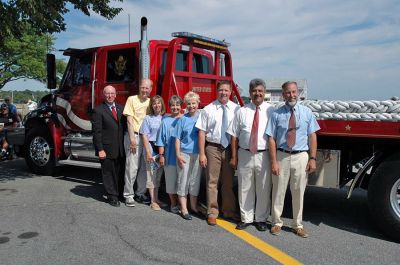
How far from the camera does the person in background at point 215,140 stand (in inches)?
183

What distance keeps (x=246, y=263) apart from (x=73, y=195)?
3.43 metres

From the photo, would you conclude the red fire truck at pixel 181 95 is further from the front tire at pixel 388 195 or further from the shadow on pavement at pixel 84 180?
the shadow on pavement at pixel 84 180

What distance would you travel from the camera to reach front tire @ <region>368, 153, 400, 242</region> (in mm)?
4125

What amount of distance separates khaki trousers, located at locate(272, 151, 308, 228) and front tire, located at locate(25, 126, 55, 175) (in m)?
4.54


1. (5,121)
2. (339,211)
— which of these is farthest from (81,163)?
(5,121)

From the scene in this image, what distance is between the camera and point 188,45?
6.13 m

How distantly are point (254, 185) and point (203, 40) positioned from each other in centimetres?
→ 269

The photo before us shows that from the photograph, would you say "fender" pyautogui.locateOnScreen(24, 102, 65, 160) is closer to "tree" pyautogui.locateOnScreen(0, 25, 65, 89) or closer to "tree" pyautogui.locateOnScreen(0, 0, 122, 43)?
"tree" pyautogui.locateOnScreen(0, 0, 122, 43)

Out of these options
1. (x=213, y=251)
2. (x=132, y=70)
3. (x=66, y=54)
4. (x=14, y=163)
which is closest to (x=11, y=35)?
(x=66, y=54)

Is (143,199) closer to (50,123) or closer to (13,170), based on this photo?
(50,123)

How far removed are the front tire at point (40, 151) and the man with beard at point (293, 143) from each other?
15.0 feet

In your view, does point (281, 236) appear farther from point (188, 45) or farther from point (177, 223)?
point (188, 45)

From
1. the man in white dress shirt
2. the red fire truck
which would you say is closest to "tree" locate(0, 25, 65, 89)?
the red fire truck

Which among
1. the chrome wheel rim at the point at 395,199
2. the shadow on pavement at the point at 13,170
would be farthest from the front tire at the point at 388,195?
the shadow on pavement at the point at 13,170
